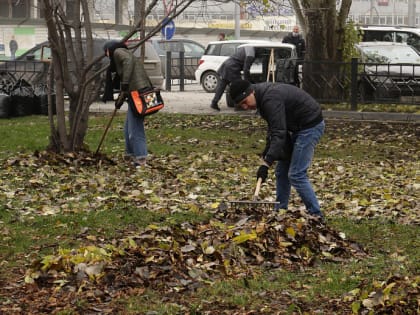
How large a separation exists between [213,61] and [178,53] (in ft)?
23.0

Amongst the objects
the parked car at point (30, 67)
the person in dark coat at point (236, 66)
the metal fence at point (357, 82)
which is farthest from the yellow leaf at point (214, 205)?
the person in dark coat at point (236, 66)

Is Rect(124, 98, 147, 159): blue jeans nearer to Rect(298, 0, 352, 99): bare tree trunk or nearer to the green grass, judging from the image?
the green grass

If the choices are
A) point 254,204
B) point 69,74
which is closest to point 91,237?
point 254,204

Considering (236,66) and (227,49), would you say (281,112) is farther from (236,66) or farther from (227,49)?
(227,49)

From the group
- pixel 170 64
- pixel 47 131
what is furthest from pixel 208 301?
pixel 170 64

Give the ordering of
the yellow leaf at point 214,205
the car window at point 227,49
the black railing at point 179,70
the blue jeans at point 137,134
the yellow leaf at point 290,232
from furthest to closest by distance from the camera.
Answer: the black railing at point 179,70
the car window at point 227,49
the blue jeans at point 137,134
the yellow leaf at point 214,205
the yellow leaf at point 290,232

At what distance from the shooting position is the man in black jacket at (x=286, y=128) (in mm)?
8703

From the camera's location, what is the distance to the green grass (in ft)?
23.0

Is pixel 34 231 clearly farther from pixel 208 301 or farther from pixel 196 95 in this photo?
pixel 196 95

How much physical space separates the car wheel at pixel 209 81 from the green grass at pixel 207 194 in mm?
11317

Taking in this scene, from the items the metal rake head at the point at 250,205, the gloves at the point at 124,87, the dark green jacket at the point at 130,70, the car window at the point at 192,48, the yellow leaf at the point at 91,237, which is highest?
the dark green jacket at the point at 130,70

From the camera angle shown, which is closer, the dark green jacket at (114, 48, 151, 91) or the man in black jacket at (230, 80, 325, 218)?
the man in black jacket at (230, 80, 325, 218)

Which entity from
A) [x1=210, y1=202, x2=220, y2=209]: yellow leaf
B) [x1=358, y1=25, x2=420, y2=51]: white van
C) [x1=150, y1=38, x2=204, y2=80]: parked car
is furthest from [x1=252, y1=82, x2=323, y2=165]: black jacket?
[x1=150, y1=38, x2=204, y2=80]: parked car

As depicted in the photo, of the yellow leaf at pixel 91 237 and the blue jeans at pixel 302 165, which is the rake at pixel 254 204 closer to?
the blue jeans at pixel 302 165
